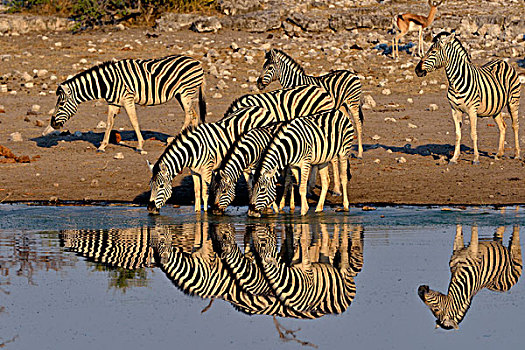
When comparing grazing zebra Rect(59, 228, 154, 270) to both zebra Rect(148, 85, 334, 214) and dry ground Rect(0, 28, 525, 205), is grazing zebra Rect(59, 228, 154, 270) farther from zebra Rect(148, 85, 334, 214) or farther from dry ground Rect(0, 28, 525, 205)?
dry ground Rect(0, 28, 525, 205)

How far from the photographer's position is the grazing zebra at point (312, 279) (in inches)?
283

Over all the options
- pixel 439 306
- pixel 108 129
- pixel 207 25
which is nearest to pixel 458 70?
pixel 108 129

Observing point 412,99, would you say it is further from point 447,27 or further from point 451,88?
point 447,27

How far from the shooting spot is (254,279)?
7926 millimetres

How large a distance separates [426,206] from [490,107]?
4246mm

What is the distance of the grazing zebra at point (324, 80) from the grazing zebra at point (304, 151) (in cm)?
384

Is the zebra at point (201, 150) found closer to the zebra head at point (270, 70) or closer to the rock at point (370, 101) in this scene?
the zebra head at point (270, 70)

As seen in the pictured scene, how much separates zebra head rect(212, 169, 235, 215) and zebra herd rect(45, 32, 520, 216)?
0.01 metres

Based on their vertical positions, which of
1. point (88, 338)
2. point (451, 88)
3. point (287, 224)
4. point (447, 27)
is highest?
point (447, 27)

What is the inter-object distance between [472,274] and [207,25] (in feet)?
66.1

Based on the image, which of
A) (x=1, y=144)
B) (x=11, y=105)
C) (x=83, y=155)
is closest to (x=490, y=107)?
(x=83, y=155)

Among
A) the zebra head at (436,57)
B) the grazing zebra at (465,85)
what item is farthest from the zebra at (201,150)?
the grazing zebra at (465,85)

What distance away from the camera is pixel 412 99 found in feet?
69.5

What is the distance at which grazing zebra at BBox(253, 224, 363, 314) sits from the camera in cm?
718
